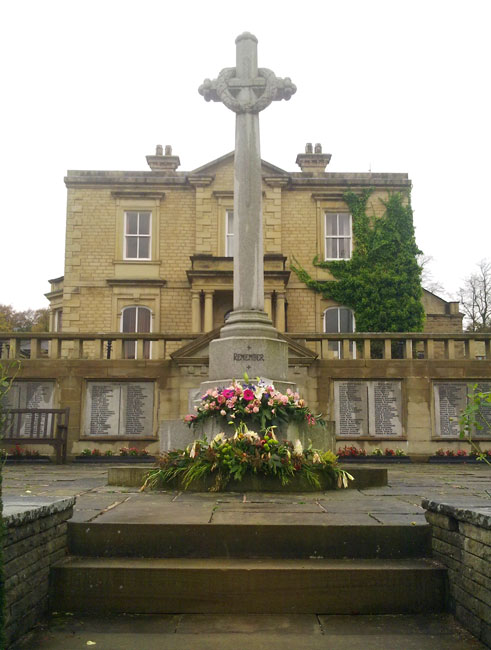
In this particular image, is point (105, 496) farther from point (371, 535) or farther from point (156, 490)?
point (371, 535)

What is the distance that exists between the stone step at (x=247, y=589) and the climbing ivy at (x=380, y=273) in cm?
2135

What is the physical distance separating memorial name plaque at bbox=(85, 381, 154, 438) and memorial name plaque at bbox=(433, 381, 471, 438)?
7.15m

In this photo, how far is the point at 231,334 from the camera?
886cm

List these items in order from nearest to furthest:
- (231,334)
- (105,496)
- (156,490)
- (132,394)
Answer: (105,496) → (156,490) → (231,334) → (132,394)

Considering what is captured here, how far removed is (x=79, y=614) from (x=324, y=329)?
22.2m

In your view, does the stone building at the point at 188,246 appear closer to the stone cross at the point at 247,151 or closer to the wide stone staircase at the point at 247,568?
the stone cross at the point at 247,151

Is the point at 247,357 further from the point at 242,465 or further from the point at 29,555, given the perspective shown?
the point at 29,555

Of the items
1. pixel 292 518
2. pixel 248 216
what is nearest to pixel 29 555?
pixel 292 518

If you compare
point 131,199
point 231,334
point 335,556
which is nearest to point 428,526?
point 335,556

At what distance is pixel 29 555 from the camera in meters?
3.52

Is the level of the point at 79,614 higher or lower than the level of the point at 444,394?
lower

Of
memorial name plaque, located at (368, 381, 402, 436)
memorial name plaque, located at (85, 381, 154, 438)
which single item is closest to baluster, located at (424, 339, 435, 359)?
memorial name plaque, located at (368, 381, 402, 436)

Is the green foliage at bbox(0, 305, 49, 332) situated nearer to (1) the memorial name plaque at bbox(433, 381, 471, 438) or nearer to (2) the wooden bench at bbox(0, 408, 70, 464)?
(2) the wooden bench at bbox(0, 408, 70, 464)

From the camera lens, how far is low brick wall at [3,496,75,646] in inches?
126
